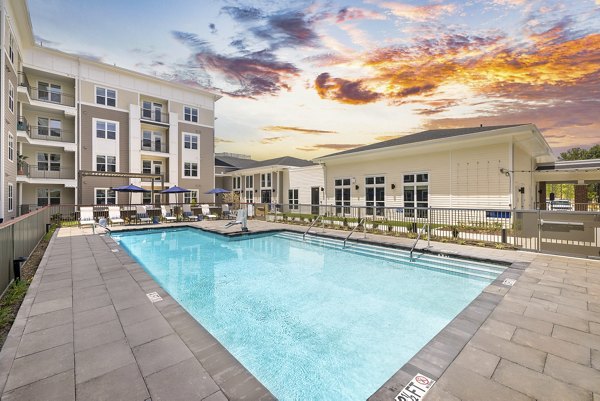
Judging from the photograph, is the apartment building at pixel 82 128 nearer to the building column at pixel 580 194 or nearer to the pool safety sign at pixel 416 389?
the pool safety sign at pixel 416 389

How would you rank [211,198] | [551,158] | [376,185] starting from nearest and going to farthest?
[376,185]
[551,158]
[211,198]

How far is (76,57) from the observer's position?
1905 cm

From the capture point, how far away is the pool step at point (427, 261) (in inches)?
257

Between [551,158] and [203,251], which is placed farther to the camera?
[551,158]

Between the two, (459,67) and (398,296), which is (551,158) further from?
(398,296)

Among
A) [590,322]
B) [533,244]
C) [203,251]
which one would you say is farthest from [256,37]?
[590,322]

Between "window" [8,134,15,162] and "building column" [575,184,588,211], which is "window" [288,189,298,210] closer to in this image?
"window" [8,134,15,162]

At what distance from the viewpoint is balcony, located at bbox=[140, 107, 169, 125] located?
73.1ft

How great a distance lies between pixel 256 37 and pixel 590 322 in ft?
43.5

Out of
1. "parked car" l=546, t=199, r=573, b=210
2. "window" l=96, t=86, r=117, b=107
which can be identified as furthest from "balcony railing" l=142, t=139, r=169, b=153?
"parked car" l=546, t=199, r=573, b=210

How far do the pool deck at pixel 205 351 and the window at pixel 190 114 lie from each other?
22931mm

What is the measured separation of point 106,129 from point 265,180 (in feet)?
40.9

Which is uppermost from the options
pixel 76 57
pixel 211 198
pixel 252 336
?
pixel 76 57

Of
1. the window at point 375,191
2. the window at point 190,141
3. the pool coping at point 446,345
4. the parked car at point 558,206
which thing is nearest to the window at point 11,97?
the window at point 190,141
